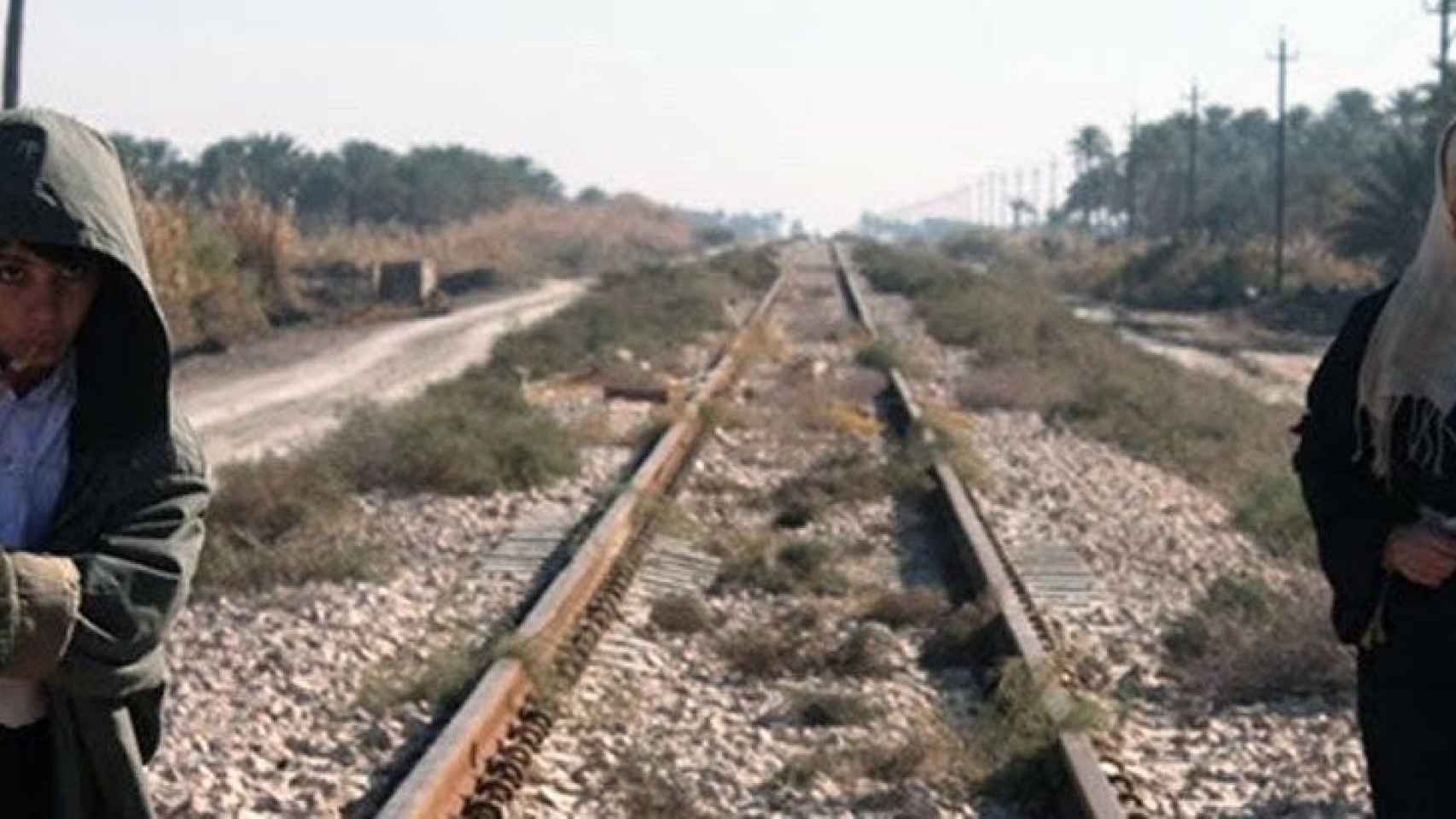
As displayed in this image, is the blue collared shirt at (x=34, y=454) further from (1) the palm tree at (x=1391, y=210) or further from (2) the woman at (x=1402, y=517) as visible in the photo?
(1) the palm tree at (x=1391, y=210)

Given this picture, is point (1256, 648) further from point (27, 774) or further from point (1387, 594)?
point (27, 774)

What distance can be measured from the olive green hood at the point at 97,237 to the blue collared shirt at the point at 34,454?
0.03 metres

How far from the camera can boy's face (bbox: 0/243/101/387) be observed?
8.85ft

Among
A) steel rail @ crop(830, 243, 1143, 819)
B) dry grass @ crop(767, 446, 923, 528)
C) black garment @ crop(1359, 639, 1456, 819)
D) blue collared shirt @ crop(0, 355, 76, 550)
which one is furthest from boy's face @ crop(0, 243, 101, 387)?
dry grass @ crop(767, 446, 923, 528)

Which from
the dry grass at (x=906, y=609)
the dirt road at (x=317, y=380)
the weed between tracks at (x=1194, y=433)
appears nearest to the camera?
the weed between tracks at (x=1194, y=433)

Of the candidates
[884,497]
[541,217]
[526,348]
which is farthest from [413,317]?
[541,217]

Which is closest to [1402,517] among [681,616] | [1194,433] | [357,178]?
[681,616]

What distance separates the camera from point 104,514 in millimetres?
2697

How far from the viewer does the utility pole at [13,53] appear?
26750 mm

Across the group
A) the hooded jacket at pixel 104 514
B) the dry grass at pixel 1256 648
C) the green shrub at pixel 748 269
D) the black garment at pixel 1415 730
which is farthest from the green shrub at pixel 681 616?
the green shrub at pixel 748 269

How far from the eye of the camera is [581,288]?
2269 inches

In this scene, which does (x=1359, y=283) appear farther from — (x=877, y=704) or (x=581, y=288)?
(x=877, y=704)

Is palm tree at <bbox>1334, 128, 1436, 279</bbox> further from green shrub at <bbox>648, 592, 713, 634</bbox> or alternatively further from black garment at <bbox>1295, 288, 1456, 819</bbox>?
black garment at <bbox>1295, 288, 1456, 819</bbox>

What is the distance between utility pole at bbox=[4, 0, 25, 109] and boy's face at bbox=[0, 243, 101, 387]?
24949 mm
